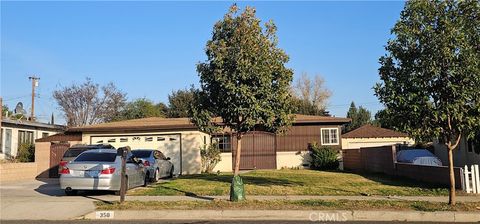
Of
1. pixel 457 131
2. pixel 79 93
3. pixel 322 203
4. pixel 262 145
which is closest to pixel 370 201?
pixel 322 203

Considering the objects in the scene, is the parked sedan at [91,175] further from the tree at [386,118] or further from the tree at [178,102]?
the tree at [178,102]

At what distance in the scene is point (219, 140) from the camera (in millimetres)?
27469

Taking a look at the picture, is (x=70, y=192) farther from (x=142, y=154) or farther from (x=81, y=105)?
(x=81, y=105)

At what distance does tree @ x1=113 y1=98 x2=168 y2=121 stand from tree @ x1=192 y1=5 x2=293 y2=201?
3974 centimetres

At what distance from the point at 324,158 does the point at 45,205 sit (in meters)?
17.4

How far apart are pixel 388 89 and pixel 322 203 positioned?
130 inches

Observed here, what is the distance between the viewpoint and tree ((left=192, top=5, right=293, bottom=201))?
12.1 meters

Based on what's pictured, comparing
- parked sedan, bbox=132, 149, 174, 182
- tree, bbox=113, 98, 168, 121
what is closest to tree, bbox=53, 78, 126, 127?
tree, bbox=113, 98, 168, 121

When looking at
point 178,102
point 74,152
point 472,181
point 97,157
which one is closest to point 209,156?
point 74,152

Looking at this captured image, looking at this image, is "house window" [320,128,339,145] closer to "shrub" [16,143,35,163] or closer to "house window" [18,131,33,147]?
"shrub" [16,143,35,163]

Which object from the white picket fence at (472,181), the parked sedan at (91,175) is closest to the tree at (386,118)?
the white picket fence at (472,181)

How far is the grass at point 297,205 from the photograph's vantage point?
1116 centimetres

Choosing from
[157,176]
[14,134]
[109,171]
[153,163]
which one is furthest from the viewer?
[14,134]

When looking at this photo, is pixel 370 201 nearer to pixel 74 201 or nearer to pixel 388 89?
pixel 388 89
